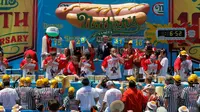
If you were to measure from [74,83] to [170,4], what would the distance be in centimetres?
748

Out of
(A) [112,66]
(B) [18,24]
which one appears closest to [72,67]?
(A) [112,66]

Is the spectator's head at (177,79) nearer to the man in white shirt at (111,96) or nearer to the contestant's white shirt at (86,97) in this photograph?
the man in white shirt at (111,96)

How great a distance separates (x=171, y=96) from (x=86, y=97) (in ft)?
6.61

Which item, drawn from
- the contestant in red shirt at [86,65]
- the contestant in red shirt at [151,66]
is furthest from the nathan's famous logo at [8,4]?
the contestant in red shirt at [151,66]

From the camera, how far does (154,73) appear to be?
51.2 ft

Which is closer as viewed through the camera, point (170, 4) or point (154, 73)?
point (154, 73)

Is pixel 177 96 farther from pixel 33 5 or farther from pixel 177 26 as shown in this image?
pixel 33 5

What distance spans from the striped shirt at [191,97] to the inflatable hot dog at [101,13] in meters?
7.57

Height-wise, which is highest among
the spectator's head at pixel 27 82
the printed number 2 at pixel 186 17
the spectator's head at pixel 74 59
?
the printed number 2 at pixel 186 17

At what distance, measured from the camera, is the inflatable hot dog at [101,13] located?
19.3 metres

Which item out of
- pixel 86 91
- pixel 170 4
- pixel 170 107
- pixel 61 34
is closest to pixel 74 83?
pixel 86 91

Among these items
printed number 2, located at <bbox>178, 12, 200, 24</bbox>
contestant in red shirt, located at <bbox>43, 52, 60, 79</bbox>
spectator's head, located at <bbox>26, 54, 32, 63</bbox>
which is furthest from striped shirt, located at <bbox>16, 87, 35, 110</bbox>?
printed number 2, located at <bbox>178, 12, 200, 24</bbox>

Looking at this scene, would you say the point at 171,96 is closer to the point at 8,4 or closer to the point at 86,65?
the point at 86,65

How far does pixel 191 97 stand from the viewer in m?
12.0
